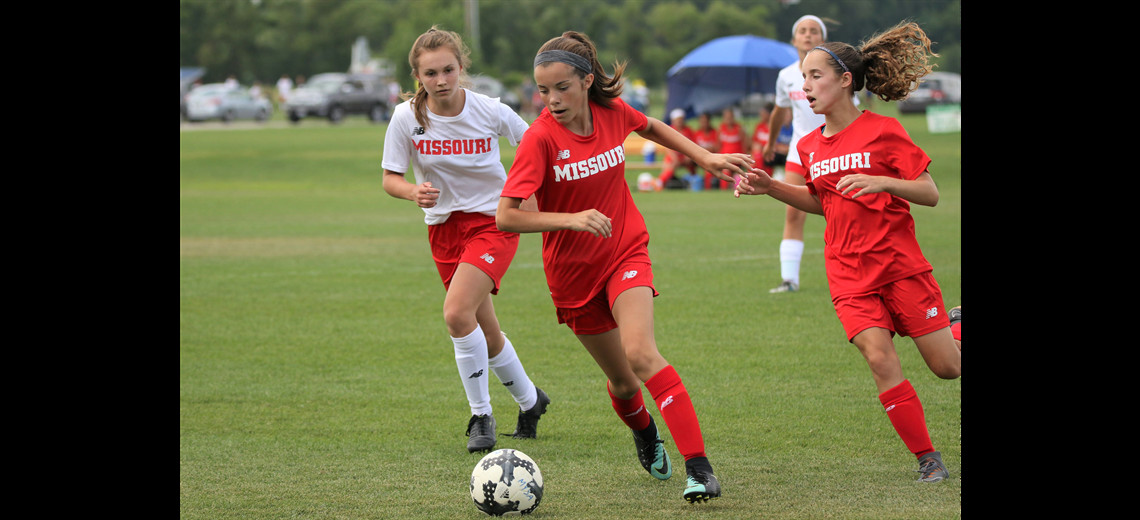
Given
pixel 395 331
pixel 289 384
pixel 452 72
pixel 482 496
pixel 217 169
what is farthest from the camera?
pixel 217 169

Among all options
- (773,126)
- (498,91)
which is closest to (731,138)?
(773,126)

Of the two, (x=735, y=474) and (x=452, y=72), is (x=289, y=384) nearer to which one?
(x=452, y=72)

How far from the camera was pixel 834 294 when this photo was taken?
519 cm

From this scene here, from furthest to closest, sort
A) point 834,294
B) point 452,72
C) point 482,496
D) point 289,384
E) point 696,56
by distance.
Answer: point 696,56 → point 289,384 → point 452,72 → point 834,294 → point 482,496

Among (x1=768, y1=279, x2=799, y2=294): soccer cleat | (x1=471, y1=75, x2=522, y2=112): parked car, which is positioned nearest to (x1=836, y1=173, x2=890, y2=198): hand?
(x1=768, y1=279, x2=799, y2=294): soccer cleat

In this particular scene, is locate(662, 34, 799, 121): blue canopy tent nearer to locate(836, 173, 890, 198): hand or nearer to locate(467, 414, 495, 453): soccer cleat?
locate(467, 414, 495, 453): soccer cleat

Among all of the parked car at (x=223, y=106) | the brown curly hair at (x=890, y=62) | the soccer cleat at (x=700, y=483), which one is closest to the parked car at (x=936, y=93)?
the parked car at (x=223, y=106)

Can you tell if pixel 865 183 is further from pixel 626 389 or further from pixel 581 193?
pixel 626 389

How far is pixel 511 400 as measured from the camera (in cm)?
738

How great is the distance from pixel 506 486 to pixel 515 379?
5.15 ft

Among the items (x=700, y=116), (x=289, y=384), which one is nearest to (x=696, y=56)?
(x=700, y=116)

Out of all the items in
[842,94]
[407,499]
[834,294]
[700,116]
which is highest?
[700,116]

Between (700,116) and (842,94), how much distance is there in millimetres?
20991

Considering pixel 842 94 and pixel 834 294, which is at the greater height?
pixel 842 94
